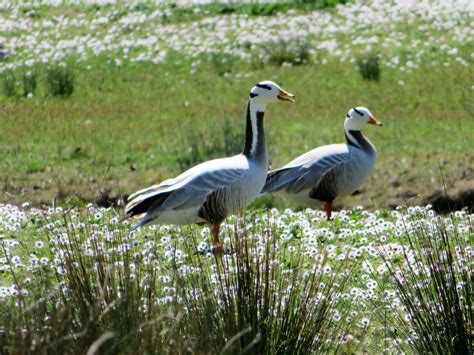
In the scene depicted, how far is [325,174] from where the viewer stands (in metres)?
12.6

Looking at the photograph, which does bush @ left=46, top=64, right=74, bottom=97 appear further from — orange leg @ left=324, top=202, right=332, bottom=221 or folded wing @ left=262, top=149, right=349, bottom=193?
orange leg @ left=324, top=202, right=332, bottom=221

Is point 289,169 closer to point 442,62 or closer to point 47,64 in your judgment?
point 442,62

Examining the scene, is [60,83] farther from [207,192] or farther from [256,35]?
[207,192]

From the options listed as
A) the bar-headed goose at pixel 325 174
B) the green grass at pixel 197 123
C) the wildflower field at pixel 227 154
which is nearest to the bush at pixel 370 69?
the wildflower field at pixel 227 154

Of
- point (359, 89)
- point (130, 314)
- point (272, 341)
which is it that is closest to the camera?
point (130, 314)

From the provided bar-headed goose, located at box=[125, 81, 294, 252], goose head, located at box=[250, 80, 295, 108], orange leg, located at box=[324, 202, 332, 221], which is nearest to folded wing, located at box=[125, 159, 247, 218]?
bar-headed goose, located at box=[125, 81, 294, 252]

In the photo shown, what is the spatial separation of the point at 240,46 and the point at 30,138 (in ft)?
28.9

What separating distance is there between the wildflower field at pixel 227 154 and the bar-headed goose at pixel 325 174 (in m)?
0.29

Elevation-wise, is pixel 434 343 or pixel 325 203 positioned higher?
pixel 434 343

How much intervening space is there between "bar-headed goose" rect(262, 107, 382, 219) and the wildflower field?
11.5 inches

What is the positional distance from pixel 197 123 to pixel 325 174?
21.7 feet

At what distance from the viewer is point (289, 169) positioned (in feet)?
41.5

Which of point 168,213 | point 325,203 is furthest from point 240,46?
point 168,213

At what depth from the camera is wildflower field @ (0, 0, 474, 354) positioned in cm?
535
